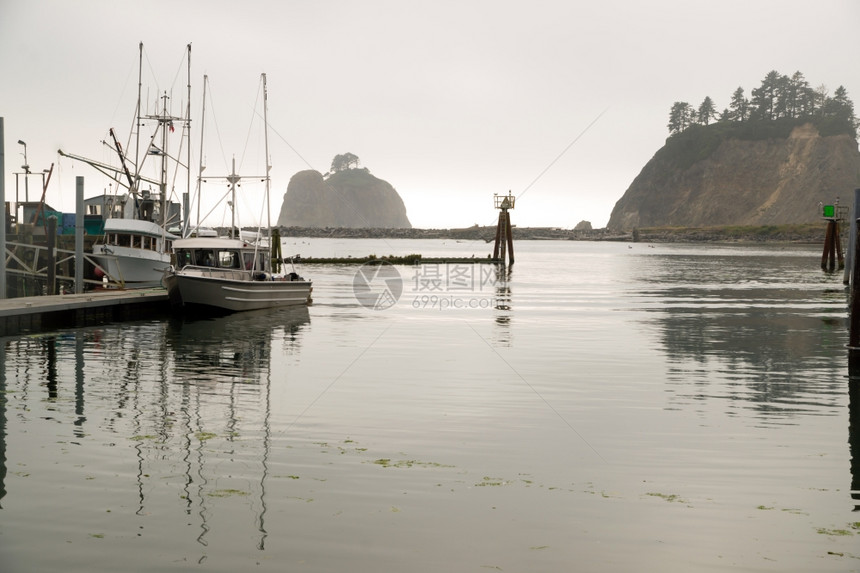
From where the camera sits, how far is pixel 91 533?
902cm

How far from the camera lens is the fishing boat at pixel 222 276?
34.0 meters

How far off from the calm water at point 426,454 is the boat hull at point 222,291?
6020mm

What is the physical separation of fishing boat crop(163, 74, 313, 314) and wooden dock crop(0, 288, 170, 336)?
3.66 ft

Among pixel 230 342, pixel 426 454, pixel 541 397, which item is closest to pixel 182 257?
pixel 230 342

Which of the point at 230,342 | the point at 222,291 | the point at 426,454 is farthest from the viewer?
the point at 222,291

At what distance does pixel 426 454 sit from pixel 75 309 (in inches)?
839

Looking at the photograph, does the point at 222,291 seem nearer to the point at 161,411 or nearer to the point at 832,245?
the point at 161,411

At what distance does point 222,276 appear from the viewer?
3506cm

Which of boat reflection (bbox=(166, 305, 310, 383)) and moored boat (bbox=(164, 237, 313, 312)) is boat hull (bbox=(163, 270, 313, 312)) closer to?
moored boat (bbox=(164, 237, 313, 312))

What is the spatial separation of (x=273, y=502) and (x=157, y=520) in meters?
1.41

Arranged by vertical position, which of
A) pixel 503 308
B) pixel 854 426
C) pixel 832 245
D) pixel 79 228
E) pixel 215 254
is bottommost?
pixel 854 426

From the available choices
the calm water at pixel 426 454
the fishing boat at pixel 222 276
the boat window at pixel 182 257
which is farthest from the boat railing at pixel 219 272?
the calm water at pixel 426 454

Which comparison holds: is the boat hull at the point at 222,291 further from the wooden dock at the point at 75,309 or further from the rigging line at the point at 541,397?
the rigging line at the point at 541,397

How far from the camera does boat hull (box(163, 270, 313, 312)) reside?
33875 mm
